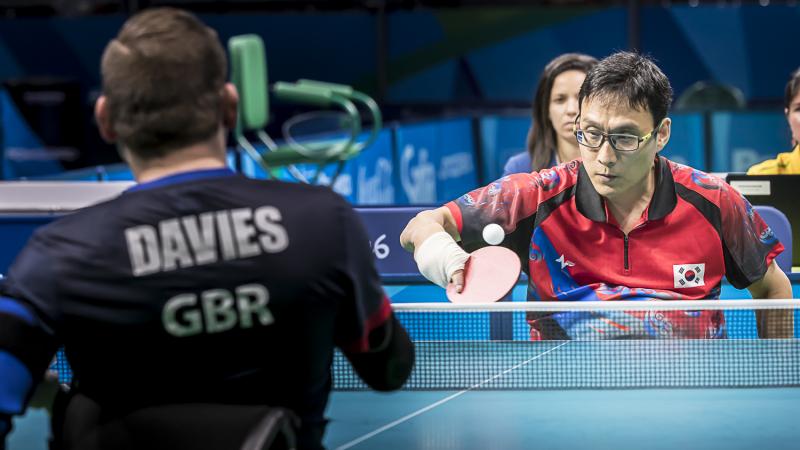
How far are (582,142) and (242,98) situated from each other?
13.9 ft

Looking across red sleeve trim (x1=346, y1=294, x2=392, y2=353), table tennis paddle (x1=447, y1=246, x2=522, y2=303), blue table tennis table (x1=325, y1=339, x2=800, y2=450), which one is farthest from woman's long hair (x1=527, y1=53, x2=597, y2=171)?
red sleeve trim (x1=346, y1=294, x2=392, y2=353)

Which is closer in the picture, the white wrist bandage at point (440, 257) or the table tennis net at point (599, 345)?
the table tennis net at point (599, 345)

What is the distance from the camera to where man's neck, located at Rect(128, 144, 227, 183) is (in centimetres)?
162

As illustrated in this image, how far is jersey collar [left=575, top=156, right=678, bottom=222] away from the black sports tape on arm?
1.72m

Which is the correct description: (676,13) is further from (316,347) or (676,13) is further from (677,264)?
(316,347)

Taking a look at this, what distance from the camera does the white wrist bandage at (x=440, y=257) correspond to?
2.60 metres

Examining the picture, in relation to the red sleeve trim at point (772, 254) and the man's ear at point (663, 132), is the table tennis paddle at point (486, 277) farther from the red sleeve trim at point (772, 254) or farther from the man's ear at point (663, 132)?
the red sleeve trim at point (772, 254)

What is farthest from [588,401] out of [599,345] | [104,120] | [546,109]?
[546,109]

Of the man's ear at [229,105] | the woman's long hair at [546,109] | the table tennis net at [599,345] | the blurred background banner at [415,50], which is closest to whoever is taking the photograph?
the man's ear at [229,105]

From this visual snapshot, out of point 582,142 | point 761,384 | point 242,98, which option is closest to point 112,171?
point 242,98

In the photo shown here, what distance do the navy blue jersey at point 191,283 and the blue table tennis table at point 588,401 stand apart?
19.7 inches

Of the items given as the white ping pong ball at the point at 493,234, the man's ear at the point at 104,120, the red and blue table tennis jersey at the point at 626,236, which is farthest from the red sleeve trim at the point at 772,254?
the man's ear at the point at 104,120

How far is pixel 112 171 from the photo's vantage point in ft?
22.1

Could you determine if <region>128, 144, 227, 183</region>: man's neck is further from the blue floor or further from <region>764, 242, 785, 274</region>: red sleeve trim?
<region>764, 242, 785, 274</region>: red sleeve trim
